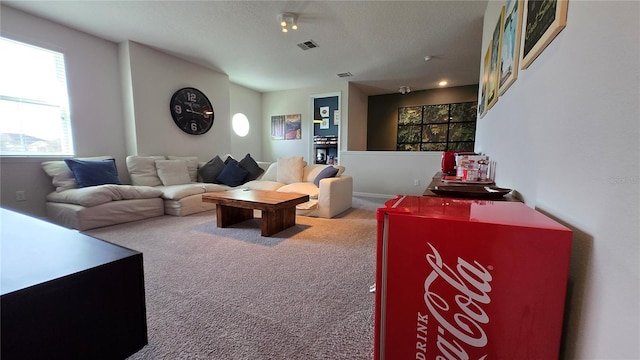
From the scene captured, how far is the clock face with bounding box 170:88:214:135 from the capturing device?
4281 millimetres

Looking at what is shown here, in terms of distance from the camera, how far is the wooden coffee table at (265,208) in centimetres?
254

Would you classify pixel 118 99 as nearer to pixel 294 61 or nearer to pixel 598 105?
pixel 294 61

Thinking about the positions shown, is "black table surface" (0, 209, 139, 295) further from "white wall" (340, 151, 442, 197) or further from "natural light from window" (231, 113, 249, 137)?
"natural light from window" (231, 113, 249, 137)

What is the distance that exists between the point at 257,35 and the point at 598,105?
12.2 ft

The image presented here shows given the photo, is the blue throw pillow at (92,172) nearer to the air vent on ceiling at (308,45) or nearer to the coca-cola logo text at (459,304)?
the air vent on ceiling at (308,45)

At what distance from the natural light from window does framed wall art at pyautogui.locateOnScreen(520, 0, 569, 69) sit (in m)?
5.73

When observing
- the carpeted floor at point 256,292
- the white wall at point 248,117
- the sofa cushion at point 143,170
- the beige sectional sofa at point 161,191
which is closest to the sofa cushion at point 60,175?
the beige sectional sofa at point 161,191

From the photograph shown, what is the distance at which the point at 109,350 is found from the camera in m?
0.80

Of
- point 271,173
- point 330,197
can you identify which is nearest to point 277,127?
point 271,173

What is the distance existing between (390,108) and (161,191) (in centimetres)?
567

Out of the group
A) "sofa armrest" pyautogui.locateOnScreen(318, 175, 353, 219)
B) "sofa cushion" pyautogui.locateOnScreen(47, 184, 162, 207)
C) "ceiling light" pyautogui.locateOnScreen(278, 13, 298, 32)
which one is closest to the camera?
"sofa cushion" pyautogui.locateOnScreen(47, 184, 162, 207)

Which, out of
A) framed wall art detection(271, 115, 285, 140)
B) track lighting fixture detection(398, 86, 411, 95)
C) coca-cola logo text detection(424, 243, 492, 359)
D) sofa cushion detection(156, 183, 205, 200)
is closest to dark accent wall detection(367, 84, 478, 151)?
track lighting fixture detection(398, 86, 411, 95)

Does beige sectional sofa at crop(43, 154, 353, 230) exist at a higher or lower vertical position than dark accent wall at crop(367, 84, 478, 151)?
lower

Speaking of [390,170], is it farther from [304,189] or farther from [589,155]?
[589,155]
